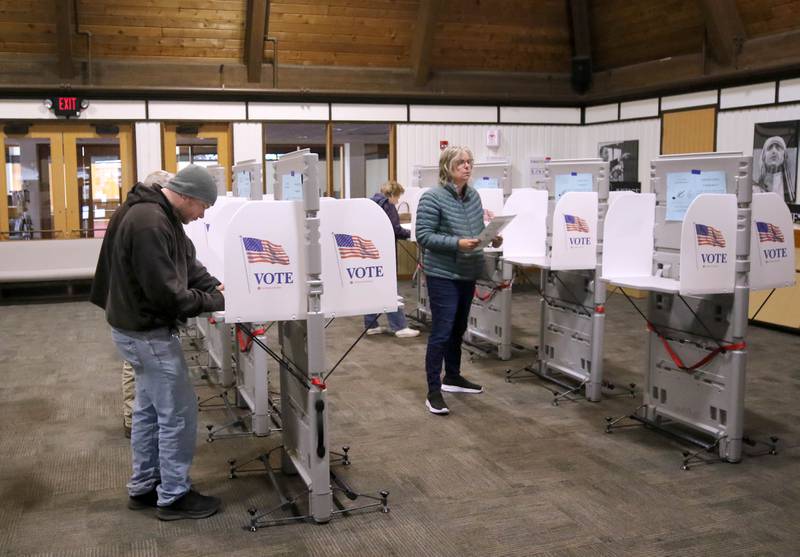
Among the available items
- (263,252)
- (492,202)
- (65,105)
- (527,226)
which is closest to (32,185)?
(65,105)

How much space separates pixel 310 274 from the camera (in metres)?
3.13

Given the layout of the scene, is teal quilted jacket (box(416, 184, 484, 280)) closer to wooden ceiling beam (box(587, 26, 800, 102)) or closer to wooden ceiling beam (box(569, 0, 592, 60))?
wooden ceiling beam (box(587, 26, 800, 102))

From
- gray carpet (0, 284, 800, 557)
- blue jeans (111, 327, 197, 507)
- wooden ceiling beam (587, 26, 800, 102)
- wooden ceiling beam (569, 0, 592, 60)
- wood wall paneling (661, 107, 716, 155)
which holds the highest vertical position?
wooden ceiling beam (569, 0, 592, 60)

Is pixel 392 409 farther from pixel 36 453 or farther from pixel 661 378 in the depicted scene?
pixel 36 453

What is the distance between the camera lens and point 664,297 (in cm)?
443

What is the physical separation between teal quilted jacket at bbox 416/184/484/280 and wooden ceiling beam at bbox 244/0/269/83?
5602 mm

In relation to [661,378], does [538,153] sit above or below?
above

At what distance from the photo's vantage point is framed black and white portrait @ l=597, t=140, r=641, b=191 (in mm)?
10416

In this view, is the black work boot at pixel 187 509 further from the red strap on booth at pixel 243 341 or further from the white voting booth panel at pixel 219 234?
the red strap on booth at pixel 243 341

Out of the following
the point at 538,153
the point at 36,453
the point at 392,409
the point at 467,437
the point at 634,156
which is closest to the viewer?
the point at 36,453

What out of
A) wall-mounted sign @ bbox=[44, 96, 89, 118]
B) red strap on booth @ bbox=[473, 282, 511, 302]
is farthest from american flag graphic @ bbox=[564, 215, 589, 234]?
wall-mounted sign @ bbox=[44, 96, 89, 118]

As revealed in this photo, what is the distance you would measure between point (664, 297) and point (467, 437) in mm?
1376

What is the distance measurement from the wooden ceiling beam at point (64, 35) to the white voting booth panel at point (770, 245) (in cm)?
756

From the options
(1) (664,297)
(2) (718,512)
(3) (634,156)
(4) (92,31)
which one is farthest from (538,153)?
(2) (718,512)
